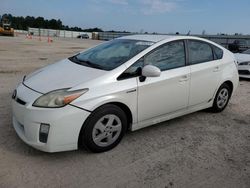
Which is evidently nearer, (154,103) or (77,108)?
(77,108)

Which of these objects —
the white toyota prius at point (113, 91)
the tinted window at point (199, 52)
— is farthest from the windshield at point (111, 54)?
the tinted window at point (199, 52)

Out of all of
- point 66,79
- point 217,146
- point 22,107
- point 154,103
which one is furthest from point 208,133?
point 22,107

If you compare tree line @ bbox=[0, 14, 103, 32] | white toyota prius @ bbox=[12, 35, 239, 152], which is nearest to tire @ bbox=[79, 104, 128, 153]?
white toyota prius @ bbox=[12, 35, 239, 152]

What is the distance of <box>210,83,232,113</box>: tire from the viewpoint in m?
5.03

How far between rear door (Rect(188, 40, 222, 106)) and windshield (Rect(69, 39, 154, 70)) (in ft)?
2.96

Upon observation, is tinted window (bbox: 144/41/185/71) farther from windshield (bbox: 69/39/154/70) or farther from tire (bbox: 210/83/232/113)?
tire (bbox: 210/83/232/113)

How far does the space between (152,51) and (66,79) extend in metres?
1.30

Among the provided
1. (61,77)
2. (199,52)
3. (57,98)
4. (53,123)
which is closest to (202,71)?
(199,52)

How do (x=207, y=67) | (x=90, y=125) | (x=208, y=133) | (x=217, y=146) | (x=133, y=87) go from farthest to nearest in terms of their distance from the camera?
(x=207, y=67), (x=208, y=133), (x=217, y=146), (x=133, y=87), (x=90, y=125)

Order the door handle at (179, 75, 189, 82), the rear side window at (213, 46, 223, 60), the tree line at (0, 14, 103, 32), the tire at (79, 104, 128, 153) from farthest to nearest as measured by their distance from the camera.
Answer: the tree line at (0, 14, 103, 32) → the rear side window at (213, 46, 223, 60) → the door handle at (179, 75, 189, 82) → the tire at (79, 104, 128, 153)

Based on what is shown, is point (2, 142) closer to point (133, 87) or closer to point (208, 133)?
point (133, 87)

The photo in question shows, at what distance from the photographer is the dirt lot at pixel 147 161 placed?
9.46 ft

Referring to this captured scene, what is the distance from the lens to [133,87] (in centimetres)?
Answer: 355

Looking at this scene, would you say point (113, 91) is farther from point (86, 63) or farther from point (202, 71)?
point (202, 71)
